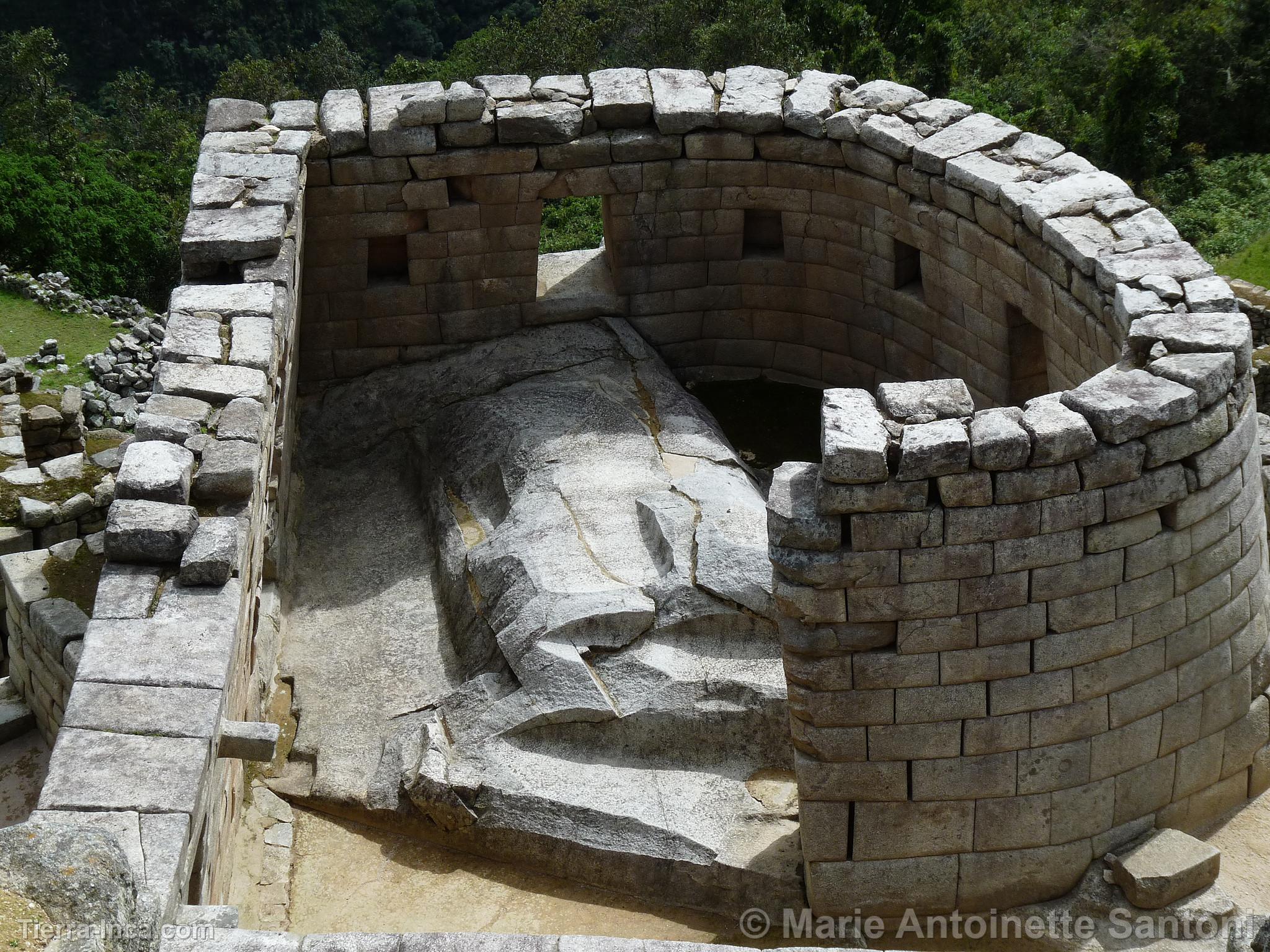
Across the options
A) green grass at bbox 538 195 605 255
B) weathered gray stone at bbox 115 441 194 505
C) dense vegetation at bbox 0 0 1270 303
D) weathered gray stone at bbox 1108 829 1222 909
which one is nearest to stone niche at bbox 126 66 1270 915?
weathered gray stone at bbox 1108 829 1222 909

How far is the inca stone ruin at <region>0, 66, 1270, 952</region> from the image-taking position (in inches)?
294

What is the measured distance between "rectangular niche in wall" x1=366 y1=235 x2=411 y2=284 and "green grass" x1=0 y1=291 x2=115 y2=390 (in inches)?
239

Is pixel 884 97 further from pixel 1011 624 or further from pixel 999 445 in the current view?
pixel 1011 624

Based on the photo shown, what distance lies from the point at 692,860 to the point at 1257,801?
338cm

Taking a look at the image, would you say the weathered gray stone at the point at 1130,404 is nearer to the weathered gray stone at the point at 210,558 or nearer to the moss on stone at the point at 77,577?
the weathered gray stone at the point at 210,558

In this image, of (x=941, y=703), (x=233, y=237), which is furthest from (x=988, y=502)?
(x=233, y=237)

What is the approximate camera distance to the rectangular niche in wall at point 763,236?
12.9m

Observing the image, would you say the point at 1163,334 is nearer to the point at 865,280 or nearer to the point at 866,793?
the point at 866,793

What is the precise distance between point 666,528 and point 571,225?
37.0ft

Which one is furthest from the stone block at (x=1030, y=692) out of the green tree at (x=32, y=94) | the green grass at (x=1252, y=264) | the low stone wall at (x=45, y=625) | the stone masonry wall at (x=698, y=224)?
the green tree at (x=32, y=94)

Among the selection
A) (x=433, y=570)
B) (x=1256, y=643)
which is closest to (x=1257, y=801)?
(x=1256, y=643)

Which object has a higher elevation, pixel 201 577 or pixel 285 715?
pixel 201 577

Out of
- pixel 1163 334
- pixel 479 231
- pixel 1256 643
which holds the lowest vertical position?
pixel 1256 643

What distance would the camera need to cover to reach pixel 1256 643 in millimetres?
8750
